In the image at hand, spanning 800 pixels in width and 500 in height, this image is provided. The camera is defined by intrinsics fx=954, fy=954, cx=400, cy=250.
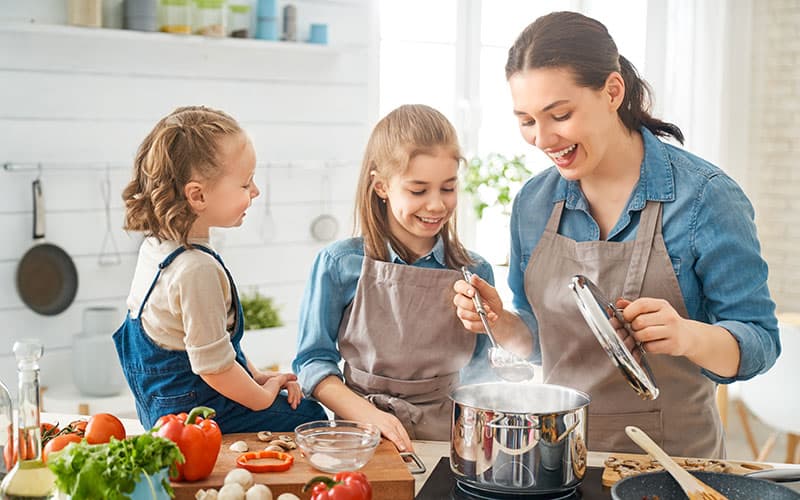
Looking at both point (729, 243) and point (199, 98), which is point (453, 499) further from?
point (199, 98)

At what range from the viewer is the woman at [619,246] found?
1654mm

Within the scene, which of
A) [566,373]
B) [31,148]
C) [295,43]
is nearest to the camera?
[566,373]

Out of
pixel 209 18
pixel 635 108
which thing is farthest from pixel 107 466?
pixel 209 18

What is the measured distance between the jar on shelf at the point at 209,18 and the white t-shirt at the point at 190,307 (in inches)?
81.2

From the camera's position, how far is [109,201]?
3.40m

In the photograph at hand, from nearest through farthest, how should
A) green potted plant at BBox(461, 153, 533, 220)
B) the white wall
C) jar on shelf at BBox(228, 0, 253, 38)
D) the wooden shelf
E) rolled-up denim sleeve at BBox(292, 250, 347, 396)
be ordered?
rolled-up denim sleeve at BBox(292, 250, 347, 396) < the wooden shelf < jar on shelf at BBox(228, 0, 253, 38) < green potted plant at BBox(461, 153, 533, 220) < the white wall

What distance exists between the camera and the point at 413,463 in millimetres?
1543

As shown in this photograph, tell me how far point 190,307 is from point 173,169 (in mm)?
255

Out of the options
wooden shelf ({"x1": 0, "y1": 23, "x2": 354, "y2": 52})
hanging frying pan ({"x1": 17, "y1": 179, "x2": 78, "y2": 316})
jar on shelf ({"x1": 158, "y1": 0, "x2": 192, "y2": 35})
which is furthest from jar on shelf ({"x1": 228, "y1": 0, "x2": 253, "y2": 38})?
hanging frying pan ({"x1": 17, "y1": 179, "x2": 78, "y2": 316})

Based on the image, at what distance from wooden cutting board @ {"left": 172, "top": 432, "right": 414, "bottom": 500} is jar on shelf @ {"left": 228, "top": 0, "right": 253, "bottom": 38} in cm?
248

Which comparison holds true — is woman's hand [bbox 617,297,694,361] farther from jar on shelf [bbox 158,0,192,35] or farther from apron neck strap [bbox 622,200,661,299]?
jar on shelf [bbox 158,0,192,35]

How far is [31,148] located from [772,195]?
4.07 meters

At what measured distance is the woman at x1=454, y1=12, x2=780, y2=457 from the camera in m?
1.65

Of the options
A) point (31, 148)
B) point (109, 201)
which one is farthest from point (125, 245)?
point (31, 148)
